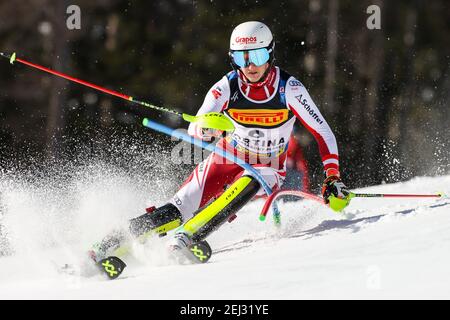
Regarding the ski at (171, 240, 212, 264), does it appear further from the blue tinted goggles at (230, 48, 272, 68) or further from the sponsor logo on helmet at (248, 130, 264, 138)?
the blue tinted goggles at (230, 48, 272, 68)

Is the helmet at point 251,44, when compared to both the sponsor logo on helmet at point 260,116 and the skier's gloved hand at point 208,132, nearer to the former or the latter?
the sponsor logo on helmet at point 260,116

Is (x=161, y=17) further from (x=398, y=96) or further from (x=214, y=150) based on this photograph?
(x=214, y=150)

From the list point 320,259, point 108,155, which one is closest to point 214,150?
point 320,259

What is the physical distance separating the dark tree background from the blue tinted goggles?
1398cm

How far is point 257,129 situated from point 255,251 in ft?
3.52

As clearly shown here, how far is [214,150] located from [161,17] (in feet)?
58.0

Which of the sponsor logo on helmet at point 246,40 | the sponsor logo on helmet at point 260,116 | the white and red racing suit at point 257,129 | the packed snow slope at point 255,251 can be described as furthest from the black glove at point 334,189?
the sponsor logo on helmet at point 246,40

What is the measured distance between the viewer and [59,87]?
61.2 ft

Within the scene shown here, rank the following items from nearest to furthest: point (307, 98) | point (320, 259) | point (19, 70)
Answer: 1. point (320, 259)
2. point (307, 98)
3. point (19, 70)

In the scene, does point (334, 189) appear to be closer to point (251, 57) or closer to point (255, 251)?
point (255, 251)

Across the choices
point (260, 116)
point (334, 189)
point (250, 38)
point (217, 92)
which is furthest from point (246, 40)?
point (334, 189)

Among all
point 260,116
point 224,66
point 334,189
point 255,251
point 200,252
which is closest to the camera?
point 200,252

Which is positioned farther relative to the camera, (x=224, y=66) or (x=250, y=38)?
(x=224, y=66)

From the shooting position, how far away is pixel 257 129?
6230 millimetres
